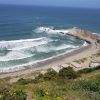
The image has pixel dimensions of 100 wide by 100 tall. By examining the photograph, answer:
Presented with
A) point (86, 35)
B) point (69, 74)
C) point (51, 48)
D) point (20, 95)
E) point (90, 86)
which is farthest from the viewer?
point (86, 35)

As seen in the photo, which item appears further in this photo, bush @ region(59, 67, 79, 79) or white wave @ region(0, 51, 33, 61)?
white wave @ region(0, 51, 33, 61)

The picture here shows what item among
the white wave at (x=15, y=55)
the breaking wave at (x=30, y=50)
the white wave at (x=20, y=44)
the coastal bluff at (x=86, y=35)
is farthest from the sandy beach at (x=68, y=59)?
the white wave at (x=20, y=44)

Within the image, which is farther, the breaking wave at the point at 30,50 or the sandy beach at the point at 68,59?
the breaking wave at the point at 30,50

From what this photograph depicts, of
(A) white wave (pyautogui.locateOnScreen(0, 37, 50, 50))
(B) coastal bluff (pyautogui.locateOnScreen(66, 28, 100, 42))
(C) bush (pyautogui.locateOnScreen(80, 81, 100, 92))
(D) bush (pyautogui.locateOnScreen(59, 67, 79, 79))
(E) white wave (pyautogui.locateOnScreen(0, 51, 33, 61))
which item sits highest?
(C) bush (pyautogui.locateOnScreen(80, 81, 100, 92))

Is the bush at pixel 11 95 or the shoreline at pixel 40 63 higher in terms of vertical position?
the bush at pixel 11 95

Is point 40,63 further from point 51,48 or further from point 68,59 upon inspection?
point 51,48

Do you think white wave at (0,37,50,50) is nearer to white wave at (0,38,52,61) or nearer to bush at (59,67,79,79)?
white wave at (0,38,52,61)

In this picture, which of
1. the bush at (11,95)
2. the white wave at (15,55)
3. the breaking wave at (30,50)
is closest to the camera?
the bush at (11,95)

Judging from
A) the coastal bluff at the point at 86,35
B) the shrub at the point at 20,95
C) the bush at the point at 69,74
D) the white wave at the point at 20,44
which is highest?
the shrub at the point at 20,95

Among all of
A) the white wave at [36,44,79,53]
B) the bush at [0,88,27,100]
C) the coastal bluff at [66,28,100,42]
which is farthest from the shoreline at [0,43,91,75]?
the bush at [0,88,27,100]

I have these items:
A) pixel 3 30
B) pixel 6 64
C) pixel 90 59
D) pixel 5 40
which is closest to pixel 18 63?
pixel 6 64

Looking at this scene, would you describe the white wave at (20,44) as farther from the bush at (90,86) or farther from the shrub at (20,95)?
the shrub at (20,95)

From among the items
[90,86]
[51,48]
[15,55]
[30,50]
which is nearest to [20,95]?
[90,86]
